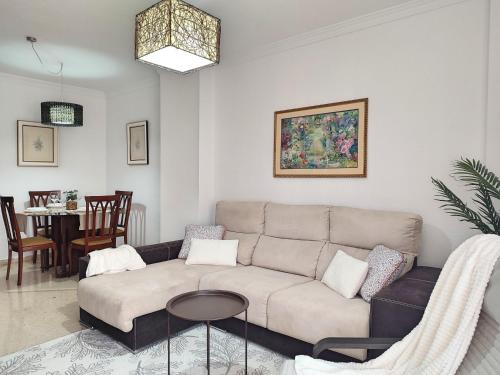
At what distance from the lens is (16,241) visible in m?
3.94

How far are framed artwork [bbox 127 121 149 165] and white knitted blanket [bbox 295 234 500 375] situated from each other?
13.7 feet

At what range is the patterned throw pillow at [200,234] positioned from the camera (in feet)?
11.1

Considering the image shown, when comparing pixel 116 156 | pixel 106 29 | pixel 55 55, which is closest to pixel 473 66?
pixel 106 29

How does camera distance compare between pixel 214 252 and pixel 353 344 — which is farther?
pixel 214 252

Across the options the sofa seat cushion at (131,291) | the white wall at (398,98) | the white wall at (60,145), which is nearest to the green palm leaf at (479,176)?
the white wall at (398,98)

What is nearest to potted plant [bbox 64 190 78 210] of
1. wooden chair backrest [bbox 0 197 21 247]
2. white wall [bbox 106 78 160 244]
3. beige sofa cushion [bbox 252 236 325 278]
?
wooden chair backrest [bbox 0 197 21 247]

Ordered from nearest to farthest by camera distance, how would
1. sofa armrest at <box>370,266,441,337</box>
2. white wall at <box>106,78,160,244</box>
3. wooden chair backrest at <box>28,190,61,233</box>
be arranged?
1. sofa armrest at <box>370,266,441,337</box>
2. wooden chair backrest at <box>28,190,61,233</box>
3. white wall at <box>106,78,160,244</box>

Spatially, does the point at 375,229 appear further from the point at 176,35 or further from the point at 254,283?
the point at 176,35

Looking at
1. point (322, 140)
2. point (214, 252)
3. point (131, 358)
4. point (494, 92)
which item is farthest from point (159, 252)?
point (494, 92)

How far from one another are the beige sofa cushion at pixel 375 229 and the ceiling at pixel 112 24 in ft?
5.27

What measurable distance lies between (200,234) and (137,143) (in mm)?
2462

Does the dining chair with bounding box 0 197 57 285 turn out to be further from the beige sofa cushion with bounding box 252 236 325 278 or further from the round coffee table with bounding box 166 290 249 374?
the round coffee table with bounding box 166 290 249 374

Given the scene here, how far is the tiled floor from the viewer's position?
2.65 meters

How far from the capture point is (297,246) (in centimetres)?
296
